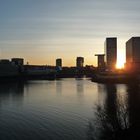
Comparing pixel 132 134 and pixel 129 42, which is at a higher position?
pixel 129 42

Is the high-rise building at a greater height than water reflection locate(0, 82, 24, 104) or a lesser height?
greater

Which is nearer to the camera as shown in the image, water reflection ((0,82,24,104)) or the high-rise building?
water reflection ((0,82,24,104))

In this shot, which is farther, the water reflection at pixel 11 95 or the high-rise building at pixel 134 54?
the high-rise building at pixel 134 54

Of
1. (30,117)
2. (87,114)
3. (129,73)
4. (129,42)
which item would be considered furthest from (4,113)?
(129,42)

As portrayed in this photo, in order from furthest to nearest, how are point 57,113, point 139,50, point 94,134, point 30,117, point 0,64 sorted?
point 0,64 < point 139,50 < point 57,113 < point 30,117 < point 94,134

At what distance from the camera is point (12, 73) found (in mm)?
199750

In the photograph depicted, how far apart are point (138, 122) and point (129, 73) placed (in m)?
146

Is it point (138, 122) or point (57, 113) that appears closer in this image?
point (138, 122)

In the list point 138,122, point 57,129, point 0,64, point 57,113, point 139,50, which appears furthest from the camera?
point 0,64

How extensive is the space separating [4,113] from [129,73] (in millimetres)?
129934

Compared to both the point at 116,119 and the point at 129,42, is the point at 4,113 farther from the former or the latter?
the point at 129,42

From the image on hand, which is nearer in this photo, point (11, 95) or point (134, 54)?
point (11, 95)

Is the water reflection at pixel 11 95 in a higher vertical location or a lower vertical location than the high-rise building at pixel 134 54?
lower

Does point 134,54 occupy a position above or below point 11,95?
above
